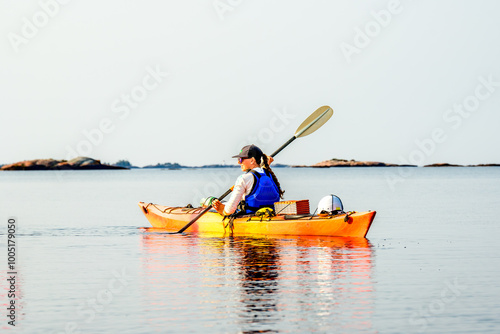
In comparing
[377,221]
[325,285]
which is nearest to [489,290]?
[325,285]

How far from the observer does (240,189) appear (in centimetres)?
1680

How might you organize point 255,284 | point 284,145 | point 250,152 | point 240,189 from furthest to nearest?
point 284,145, point 240,189, point 250,152, point 255,284

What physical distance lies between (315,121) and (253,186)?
353 centimetres

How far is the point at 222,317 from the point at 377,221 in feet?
53.5

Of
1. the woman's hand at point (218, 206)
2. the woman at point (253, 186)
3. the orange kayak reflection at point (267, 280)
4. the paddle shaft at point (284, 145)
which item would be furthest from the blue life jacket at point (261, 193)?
the paddle shaft at point (284, 145)

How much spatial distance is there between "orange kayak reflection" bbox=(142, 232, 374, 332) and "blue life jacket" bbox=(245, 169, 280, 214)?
2.59 feet

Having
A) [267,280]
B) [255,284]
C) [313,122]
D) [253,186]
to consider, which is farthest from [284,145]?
[255,284]

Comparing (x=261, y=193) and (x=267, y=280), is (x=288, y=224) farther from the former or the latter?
(x=267, y=280)

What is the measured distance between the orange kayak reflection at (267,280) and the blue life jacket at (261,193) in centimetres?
79

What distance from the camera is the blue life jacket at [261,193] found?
16.7 m

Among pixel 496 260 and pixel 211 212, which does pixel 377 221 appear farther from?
pixel 496 260

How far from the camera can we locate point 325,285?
11055 millimetres

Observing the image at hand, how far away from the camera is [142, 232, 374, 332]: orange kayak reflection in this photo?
29.8 ft

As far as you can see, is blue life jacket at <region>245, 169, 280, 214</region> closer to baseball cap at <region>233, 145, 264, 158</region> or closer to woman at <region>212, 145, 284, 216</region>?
woman at <region>212, 145, 284, 216</region>
